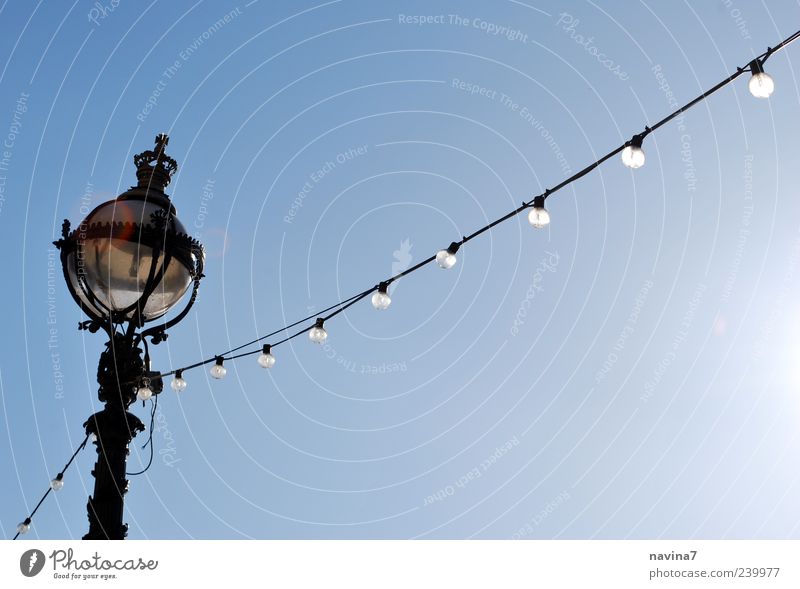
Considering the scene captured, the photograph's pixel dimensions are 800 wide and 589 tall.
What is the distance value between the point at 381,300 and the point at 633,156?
260cm

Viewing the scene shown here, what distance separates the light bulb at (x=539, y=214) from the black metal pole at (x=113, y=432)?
3.12 meters

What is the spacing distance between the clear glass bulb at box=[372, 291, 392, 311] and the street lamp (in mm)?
2169

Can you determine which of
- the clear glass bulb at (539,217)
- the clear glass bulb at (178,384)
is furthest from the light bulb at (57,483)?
the clear glass bulb at (539,217)

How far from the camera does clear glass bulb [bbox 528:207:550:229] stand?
252 inches

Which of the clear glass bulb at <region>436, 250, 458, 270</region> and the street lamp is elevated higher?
the clear glass bulb at <region>436, 250, 458, 270</region>

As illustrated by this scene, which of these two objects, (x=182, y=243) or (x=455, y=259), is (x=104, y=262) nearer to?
(x=182, y=243)

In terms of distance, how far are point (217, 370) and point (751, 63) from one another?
5.54 metres

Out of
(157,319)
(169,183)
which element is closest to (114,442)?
(157,319)

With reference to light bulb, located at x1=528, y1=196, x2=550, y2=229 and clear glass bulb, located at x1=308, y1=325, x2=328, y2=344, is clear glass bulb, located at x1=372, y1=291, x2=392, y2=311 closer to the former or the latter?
clear glass bulb, located at x1=308, y1=325, x2=328, y2=344

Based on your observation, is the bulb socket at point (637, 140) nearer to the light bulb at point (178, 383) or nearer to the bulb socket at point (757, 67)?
the bulb socket at point (757, 67)

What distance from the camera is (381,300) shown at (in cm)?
742

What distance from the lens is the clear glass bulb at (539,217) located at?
6395mm

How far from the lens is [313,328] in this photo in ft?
26.3

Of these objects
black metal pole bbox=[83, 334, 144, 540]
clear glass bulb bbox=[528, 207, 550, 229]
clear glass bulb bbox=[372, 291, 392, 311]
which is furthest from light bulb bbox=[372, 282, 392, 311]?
black metal pole bbox=[83, 334, 144, 540]
